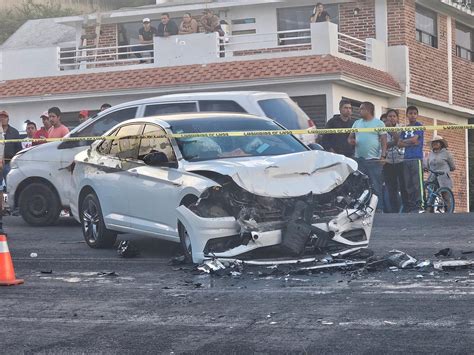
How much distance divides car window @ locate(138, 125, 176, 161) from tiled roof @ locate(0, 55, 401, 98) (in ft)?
50.4

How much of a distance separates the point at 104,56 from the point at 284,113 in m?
17.3

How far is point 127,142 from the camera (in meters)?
13.3

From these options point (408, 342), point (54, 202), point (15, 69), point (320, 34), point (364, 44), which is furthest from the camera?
point (15, 69)

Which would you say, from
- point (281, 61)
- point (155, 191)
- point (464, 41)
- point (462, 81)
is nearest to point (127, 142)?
point (155, 191)

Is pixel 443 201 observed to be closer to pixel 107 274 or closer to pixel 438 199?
pixel 438 199

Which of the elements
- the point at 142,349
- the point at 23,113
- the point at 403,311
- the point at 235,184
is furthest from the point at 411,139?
the point at 23,113

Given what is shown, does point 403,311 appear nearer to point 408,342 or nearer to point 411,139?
point 408,342

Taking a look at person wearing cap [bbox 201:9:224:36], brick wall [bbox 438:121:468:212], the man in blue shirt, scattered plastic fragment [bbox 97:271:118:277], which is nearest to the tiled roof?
person wearing cap [bbox 201:9:224:36]

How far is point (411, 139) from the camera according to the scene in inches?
718

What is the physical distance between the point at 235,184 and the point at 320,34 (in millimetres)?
17921

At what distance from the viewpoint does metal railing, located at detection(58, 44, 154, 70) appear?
1219 inches

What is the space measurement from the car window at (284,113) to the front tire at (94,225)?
3460mm

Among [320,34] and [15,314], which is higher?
[320,34]

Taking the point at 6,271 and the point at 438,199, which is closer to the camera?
the point at 6,271
